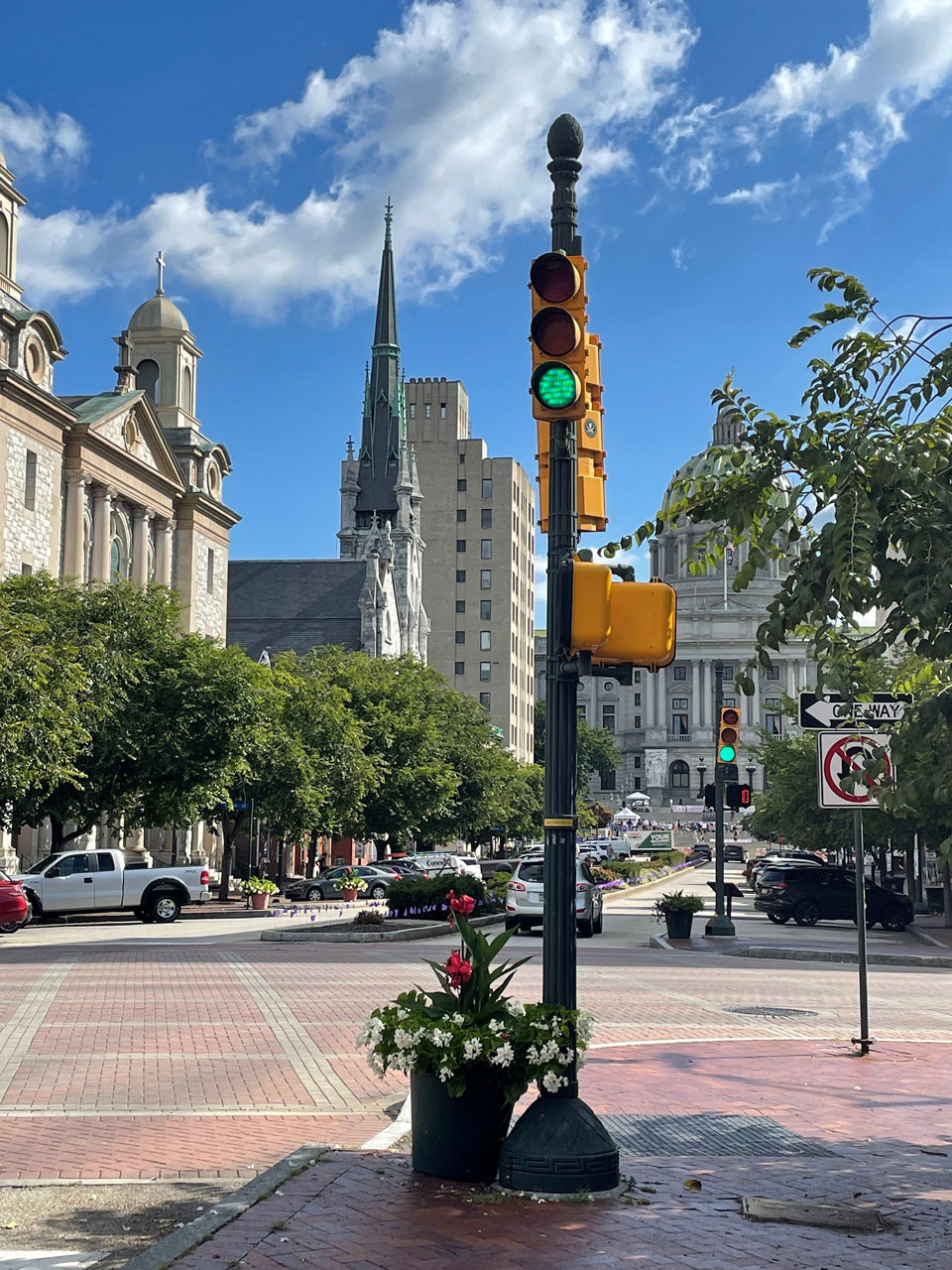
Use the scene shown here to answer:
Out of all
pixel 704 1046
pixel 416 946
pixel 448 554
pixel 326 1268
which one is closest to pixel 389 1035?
pixel 326 1268

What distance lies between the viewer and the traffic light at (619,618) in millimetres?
7371

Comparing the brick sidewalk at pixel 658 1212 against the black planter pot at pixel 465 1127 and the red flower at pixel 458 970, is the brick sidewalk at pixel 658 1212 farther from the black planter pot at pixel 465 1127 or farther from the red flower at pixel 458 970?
the red flower at pixel 458 970

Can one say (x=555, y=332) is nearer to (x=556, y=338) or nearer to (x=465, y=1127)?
(x=556, y=338)

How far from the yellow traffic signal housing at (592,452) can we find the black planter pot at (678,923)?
24127mm

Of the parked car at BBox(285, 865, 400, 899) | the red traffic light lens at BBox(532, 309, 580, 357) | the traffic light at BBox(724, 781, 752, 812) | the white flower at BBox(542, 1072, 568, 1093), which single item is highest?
the red traffic light lens at BBox(532, 309, 580, 357)

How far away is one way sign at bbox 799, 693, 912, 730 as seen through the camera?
12727mm

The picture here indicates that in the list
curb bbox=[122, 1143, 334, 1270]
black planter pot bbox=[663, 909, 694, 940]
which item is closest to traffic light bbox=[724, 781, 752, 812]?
black planter pot bbox=[663, 909, 694, 940]

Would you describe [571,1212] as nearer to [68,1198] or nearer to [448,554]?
[68,1198]

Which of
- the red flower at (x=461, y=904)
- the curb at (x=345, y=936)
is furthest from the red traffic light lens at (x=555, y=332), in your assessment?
the curb at (x=345, y=936)

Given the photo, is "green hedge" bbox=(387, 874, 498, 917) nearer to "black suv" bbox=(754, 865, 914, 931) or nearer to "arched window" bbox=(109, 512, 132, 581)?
"black suv" bbox=(754, 865, 914, 931)

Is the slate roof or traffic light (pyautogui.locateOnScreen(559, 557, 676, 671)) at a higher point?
the slate roof

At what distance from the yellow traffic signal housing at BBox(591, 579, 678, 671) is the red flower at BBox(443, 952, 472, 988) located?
6.54 feet

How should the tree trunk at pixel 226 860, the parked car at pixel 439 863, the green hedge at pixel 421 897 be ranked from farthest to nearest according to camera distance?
1. the parked car at pixel 439 863
2. the tree trunk at pixel 226 860
3. the green hedge at pixel 421 897

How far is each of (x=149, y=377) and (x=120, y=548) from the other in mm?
13390
